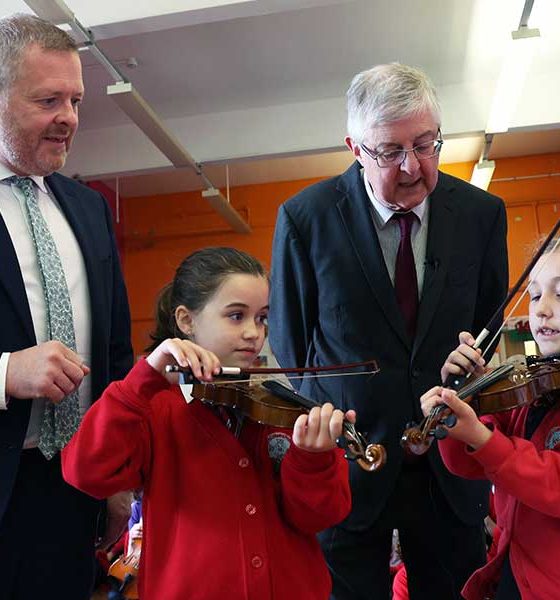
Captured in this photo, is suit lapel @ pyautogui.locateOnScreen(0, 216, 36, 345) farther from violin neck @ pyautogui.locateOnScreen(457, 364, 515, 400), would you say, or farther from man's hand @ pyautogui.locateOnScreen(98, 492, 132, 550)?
violin neck @ pyautogui.locateOnScreen(457, 364, 515, 400)

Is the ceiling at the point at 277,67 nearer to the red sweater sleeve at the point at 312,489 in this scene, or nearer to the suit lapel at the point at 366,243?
the suit lapel at the point at 366,243

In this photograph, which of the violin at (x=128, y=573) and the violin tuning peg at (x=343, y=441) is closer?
the violin tuning peg at (x=343, y=441)

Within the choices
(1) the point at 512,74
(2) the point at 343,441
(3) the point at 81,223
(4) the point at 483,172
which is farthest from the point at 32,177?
(4) the point at 483,172

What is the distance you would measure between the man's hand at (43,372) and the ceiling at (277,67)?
115 inches

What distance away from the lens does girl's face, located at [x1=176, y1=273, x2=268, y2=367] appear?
1493 millimetres

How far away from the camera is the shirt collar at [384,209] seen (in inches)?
68.5

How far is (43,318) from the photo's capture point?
1452 mm

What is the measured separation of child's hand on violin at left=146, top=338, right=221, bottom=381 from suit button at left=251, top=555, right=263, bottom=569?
351 millimetres

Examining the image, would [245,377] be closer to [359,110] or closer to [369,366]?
[369,366]

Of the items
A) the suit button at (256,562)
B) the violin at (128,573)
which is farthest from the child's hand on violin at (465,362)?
the violin at (128,573)

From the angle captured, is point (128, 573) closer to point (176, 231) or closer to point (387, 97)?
point (387, 97)

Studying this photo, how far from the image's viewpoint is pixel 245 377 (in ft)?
4.68

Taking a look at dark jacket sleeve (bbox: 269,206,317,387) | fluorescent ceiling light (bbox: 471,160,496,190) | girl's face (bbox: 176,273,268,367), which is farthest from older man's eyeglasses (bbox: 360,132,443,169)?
fluorescent ceiling light (bbox: 471,160,496,190)

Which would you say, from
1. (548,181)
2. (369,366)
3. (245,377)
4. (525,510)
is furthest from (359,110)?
(548,181)
